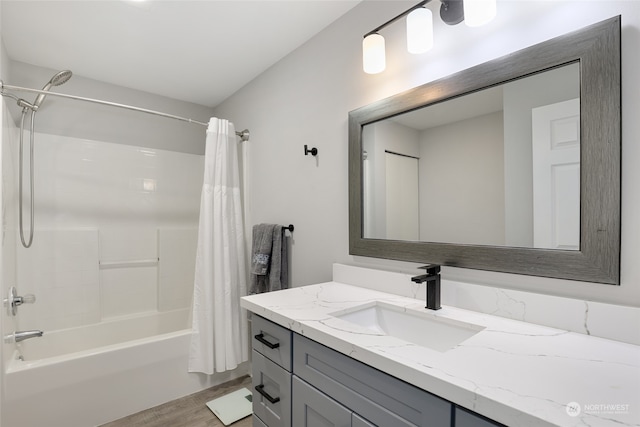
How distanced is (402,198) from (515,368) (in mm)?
833

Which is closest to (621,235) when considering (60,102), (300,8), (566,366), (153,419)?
(566,366)

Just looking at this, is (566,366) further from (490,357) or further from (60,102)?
(60,102)

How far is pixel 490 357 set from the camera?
74cm

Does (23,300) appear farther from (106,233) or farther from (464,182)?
(464,182)

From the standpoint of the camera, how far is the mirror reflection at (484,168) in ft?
3.09

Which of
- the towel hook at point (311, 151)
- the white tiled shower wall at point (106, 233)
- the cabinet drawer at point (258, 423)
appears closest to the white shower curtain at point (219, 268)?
the towel hook at point (311, 151)

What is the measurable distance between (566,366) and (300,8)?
72.6 inches

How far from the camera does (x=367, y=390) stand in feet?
2.67

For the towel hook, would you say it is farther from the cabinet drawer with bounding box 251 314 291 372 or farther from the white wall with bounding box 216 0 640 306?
the cabinet drawer with bounding box 251 314 291 372

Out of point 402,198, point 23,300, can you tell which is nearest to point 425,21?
point 402,198

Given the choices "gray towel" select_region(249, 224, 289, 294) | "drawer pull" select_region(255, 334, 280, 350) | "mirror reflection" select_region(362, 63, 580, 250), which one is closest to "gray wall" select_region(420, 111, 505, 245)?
"mirror reflection" select_region(362, 63, 580, 250)

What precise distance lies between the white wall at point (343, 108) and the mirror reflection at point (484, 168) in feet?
0.40

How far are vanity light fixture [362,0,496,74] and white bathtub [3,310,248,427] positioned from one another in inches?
84.3

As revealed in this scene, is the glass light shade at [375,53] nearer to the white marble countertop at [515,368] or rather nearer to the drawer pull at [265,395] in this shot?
the white marble countertop at [515,368]
